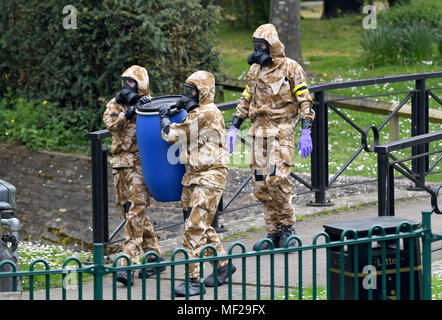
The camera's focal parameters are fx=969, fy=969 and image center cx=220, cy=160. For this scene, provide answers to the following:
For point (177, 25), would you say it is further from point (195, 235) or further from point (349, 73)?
point (195, 235)

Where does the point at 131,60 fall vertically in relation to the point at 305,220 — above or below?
above

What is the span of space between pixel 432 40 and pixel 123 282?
12922mm

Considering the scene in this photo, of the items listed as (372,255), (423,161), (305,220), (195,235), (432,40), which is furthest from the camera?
(432,40)

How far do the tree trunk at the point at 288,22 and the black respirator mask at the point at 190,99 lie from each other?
37.3 ft

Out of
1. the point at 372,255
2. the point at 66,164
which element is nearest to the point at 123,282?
the point at 372,255

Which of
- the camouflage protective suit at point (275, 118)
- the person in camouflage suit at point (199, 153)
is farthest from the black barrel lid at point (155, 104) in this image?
the camouflage protective suit at point (275, 118)

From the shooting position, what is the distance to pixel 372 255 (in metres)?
5.53

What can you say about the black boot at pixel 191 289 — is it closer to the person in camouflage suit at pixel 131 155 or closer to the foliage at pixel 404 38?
the person in camouflage suit at pixel 131 155

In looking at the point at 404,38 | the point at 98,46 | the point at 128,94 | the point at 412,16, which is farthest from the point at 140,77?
the point at 412,16

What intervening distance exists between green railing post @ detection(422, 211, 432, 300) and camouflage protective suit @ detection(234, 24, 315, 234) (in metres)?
2.38

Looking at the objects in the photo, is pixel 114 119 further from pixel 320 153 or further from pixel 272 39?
pixel 320 153

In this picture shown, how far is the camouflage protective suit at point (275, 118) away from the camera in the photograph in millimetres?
7820

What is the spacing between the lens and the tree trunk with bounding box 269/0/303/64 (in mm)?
18188

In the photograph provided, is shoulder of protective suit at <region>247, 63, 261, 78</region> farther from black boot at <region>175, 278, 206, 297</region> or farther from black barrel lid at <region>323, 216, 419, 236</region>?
black barrel lid at <region>323, 216, 419, 236</region>
